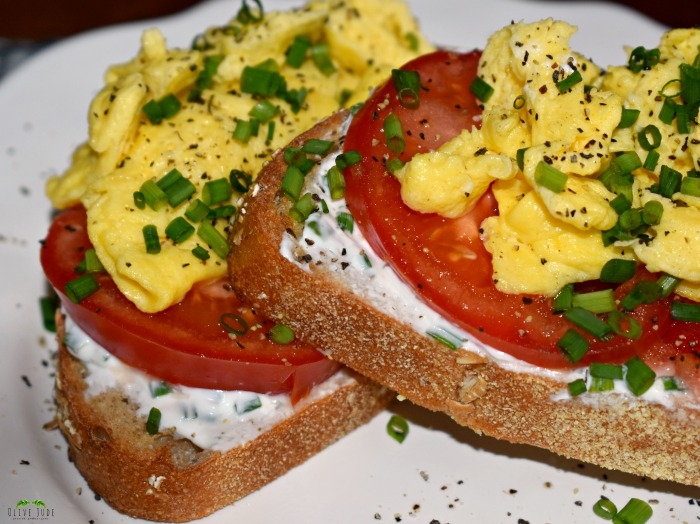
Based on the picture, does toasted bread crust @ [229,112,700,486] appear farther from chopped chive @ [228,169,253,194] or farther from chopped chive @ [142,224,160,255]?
chopped chive @ [142,224,160,255]

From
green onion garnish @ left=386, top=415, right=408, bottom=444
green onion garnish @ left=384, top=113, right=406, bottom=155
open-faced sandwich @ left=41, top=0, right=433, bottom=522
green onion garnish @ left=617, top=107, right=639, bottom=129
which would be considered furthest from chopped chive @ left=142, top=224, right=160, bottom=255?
green onion garnish @ left=617, top=107, right=639, bottom=129

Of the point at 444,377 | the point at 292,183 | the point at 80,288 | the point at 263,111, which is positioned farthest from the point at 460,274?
the point at 80,288

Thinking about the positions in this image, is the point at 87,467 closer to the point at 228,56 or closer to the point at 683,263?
the point at 228,56

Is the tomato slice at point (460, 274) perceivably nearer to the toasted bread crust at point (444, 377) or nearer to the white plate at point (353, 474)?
the toasted bread crust at point (444, 377)

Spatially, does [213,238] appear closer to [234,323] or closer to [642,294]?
[234,323]

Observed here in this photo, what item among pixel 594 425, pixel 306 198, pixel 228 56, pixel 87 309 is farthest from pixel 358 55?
pixel 594 425

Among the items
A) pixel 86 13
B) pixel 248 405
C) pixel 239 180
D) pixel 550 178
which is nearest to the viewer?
pixel 550 178

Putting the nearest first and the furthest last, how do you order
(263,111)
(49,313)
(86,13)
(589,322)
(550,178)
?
(550,178) → (589,322) → (263,111) → (49,313) → (86,13)
